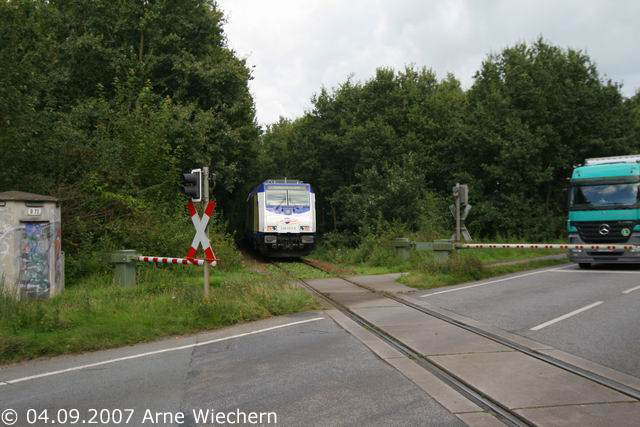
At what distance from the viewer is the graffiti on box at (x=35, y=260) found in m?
11.8

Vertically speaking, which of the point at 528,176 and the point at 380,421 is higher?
the point at 528,176

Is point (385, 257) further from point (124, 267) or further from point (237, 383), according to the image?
point (237, 383)

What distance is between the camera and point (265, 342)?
8.84m

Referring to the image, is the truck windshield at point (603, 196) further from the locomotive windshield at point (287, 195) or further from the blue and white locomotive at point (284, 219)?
the locomotive windshield at point (287, 195)

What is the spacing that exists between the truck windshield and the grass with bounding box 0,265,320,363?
11.3 m

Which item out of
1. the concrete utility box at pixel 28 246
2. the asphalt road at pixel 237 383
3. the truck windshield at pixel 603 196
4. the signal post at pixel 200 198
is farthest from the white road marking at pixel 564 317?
the concrete utility box at pixel 28 246

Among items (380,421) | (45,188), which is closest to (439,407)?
(380,421)

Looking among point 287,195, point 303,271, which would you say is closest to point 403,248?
point 303,271

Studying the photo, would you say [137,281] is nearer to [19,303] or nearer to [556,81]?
[19,303]

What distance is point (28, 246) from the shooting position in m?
12.0

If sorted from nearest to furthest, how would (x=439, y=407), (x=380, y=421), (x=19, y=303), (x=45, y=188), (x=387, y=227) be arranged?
(x=380, y=421) < (x=439, y=407) < (x=19, y=303) < (x=45, y=188) < (x=387, y=227)

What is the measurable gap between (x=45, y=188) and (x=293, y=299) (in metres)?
8.18

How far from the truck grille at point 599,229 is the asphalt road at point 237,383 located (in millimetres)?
13102

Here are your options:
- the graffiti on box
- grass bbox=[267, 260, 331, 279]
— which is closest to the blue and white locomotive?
grass bbox=[267, 260, 331, 279]
